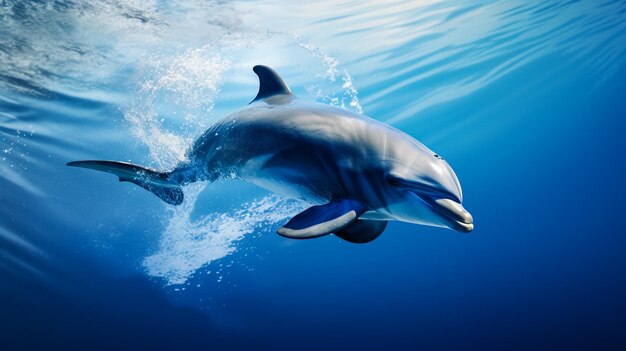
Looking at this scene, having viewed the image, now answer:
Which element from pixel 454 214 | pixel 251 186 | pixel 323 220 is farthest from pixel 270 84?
pixel 251 186

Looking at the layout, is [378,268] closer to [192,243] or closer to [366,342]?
[366,342]

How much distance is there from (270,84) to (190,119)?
8835mm

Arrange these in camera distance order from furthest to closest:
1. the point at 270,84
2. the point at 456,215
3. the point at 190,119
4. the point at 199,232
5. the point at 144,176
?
the point at 199,232 → the point at 190,119 → the point at 144,176 → the point at 270,84 → the point at 456,215

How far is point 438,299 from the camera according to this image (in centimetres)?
3612

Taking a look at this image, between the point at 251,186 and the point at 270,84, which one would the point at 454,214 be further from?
the point at 251,186

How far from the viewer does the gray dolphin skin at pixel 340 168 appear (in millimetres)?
1994

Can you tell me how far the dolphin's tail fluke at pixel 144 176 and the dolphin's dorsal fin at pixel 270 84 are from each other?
176cm

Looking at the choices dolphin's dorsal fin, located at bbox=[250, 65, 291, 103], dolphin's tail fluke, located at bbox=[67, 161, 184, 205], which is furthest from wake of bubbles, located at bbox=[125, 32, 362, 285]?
dolphin's dorsal fin, located at bbox=[250, 65, 291, 103]

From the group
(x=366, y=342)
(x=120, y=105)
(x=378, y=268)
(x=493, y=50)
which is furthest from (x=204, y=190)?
(x=378, y=268)

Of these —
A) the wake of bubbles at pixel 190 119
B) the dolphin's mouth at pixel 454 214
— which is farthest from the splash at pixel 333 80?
the dolphin's mouth at pixel 454 214

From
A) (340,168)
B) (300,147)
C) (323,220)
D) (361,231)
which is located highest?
(300,147)

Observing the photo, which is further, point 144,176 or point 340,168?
point 144,176

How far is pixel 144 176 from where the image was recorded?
4594 millimetres

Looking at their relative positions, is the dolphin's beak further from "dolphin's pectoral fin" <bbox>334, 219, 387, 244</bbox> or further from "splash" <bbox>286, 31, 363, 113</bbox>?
"splash" <bbox>286, 31, 363, 113</bbox>
